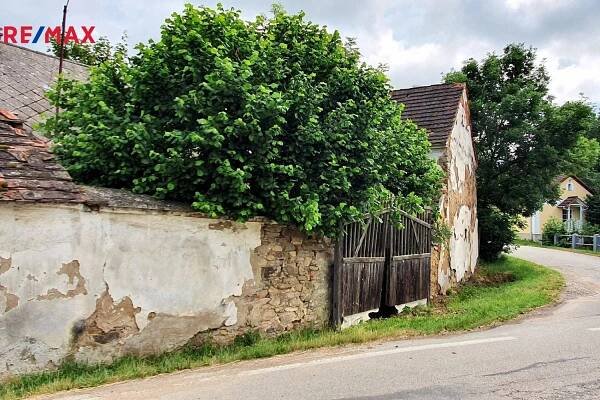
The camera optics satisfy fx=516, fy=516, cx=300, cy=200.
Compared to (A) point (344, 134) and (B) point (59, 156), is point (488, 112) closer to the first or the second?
(A) point (344, 134)

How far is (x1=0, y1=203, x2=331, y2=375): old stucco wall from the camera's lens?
551 cm

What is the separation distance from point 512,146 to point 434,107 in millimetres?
5386

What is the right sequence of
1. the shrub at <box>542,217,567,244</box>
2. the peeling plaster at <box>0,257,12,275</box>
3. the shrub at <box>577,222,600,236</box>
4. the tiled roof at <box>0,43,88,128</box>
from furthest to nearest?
1. the shrub at <box>542,217,567,244</box>
2. the shrub at <box>577,222,600,236</box>
3. the tiled roof at <box>0,43,88,128</box>
4. the peeling plaster at <box>0,257,12,275</box>

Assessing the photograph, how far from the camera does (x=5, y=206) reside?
538 centimetres

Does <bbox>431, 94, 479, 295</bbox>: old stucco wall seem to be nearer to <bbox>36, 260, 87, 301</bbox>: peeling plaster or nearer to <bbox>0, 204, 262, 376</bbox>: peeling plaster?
<bbox>0, 204, 262, 376</bbox>: peeling plaster

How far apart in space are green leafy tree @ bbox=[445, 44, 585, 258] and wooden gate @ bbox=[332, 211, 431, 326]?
26.9 feet

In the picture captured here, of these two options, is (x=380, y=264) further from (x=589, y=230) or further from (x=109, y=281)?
(x=589, y=230)

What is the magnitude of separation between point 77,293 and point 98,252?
1.67 feet

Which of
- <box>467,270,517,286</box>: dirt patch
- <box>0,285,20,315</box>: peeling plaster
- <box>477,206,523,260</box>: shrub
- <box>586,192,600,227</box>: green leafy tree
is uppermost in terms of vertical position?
<box>586,192,600,227</box>: green leafy tree

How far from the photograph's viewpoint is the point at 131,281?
6328mm

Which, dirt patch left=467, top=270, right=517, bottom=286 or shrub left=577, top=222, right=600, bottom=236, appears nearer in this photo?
dirt patch left=467, top=270, right=517, bottom=286

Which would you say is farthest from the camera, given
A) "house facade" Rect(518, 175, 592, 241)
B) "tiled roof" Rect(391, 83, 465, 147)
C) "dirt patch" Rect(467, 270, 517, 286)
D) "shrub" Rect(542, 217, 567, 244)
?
"house facade" Rect(518, 175, 592, 241)

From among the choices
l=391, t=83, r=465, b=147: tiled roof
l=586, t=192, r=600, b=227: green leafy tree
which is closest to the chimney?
l=391, t=83, r=465, b=147: tiled roof

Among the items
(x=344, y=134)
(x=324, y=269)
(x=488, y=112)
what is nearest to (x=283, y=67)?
(x=344, y=134)
